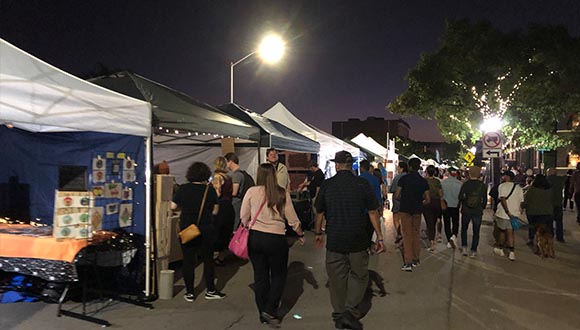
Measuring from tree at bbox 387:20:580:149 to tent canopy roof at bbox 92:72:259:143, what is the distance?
17.8 metres

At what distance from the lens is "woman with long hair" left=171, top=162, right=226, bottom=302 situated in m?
6.13

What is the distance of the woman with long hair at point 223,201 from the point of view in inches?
306

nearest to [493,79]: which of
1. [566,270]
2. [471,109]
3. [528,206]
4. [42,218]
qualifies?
[471,109]

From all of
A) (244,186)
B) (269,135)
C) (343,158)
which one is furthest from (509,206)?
(343,158)

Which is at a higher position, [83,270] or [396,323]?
[83,270]

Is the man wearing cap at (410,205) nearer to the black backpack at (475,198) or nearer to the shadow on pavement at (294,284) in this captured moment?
the black backpack at (475,198)

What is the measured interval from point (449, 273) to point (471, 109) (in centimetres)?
2018

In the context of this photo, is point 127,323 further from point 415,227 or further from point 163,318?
point 415,227

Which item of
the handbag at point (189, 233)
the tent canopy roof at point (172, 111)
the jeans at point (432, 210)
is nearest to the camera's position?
the handbag at point (189, 233)

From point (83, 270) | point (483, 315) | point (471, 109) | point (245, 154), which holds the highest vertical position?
point (471, 109)

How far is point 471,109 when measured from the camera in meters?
26.5

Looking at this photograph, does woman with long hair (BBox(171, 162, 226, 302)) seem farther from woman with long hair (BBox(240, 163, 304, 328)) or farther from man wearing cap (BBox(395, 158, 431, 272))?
man wearing cap (BBox(395, 158, 431, 272))

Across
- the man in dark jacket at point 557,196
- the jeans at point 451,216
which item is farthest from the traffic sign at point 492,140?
the jeans at point 451,216

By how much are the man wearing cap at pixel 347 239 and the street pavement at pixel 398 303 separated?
344mm
